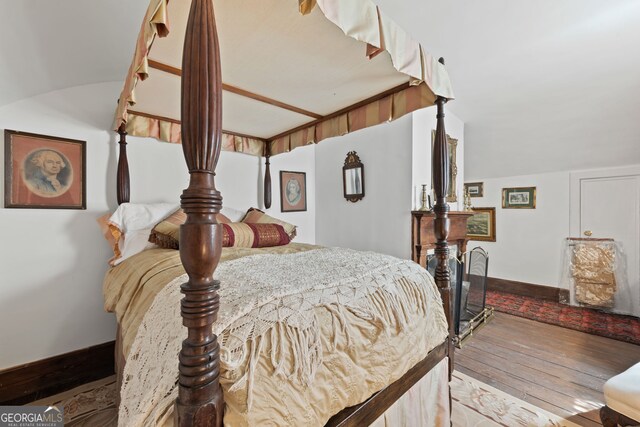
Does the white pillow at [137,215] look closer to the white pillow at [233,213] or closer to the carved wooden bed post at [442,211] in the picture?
the white pillow at [233,213]

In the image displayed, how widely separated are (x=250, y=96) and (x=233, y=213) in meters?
1.22

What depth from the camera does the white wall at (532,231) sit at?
3814 millimetres

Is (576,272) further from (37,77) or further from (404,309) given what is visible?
(37,77)

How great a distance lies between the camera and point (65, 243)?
6.58 feet

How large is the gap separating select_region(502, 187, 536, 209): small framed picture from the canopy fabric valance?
3413mm

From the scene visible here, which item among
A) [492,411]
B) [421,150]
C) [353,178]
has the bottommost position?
[492,411]

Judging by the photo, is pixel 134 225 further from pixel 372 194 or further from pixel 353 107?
pixel 372 194

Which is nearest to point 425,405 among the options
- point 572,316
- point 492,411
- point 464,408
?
point 464,408

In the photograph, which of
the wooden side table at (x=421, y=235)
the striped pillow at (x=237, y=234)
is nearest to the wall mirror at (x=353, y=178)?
the wooden side table at (x=421, y=235)

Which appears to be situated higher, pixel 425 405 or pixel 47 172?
pixel 47 172

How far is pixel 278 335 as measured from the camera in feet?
2.58

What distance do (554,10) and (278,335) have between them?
8.67ft

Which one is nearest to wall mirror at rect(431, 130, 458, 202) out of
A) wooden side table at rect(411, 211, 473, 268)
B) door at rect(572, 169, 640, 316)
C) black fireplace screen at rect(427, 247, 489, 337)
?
black fireplace screen at rect(427, 247, 489, 337)

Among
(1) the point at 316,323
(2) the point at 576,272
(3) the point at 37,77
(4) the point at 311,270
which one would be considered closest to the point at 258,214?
(4) the point at 311,270
